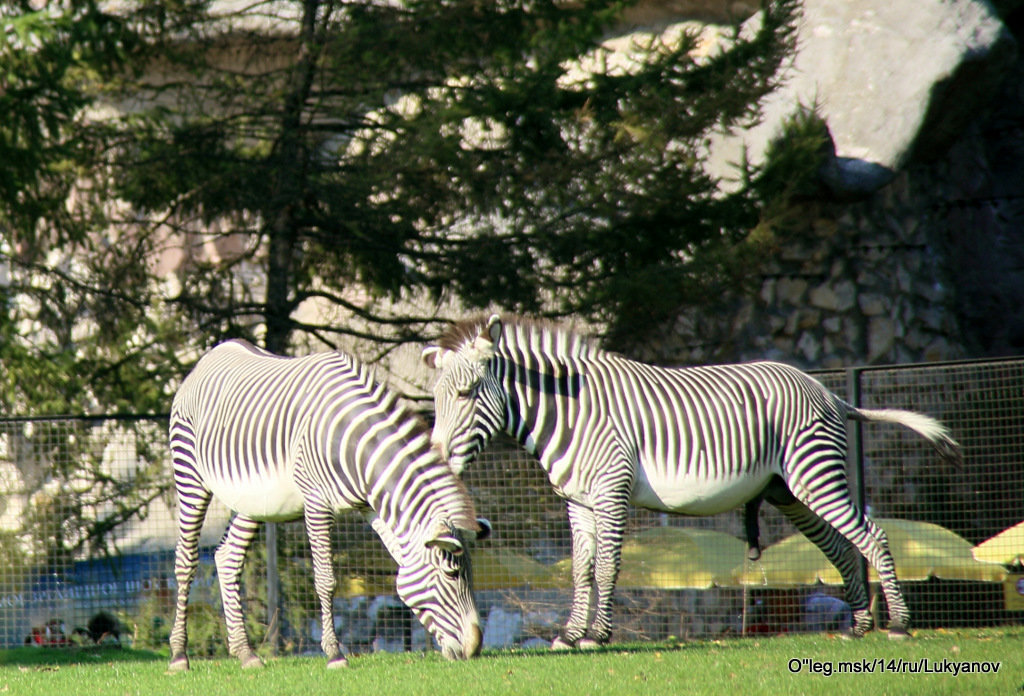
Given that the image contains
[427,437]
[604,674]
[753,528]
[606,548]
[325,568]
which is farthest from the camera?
[753,528]

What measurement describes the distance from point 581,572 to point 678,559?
6.82 ft

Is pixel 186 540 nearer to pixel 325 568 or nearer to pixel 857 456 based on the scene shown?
pixel 325 568

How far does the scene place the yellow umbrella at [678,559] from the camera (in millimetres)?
8781

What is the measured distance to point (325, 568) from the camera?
6465mm

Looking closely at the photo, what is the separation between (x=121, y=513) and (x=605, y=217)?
5.95m

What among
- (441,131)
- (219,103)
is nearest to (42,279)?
(219,103)

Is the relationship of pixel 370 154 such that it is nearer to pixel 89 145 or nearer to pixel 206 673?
pixel 89 145

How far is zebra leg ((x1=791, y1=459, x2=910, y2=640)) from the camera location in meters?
7.09

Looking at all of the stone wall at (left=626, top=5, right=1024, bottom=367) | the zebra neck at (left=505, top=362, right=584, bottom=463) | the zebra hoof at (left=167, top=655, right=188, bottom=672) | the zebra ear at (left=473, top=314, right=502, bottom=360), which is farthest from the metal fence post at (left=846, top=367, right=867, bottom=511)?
the zebra hoof at (left=167, top=655, right=188, bottom=672)

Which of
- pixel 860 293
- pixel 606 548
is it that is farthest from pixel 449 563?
pixel 860 293

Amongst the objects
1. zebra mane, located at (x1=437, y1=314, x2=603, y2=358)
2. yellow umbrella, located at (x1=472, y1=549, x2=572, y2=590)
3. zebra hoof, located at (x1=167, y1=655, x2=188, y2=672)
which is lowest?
zebra hoof, located at (x1=167, y1=655, x2=188, y2=672)

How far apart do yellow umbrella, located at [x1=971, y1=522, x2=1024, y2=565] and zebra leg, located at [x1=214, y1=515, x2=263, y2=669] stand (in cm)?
564

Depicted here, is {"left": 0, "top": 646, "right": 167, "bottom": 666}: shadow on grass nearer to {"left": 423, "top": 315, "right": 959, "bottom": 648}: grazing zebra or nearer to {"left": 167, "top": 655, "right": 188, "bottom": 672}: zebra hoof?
{"left": 167, "top": 655, "right": 188, "bottom": 672}: zebra hoof

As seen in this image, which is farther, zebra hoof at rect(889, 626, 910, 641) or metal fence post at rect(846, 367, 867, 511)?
metal fence post at rect(846, 367, 867, 511)
